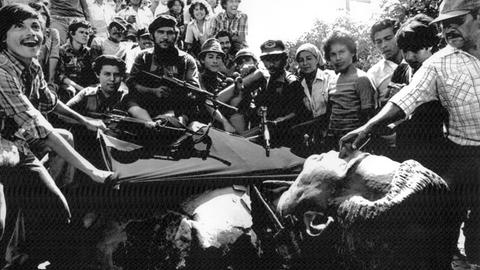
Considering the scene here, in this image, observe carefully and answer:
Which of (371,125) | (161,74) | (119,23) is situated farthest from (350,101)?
(119,23)

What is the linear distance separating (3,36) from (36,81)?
0.38 meters

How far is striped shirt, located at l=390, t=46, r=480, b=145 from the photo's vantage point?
272cm

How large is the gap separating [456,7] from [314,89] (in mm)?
2287

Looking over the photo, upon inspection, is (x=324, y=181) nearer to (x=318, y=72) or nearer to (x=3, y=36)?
(x=3, y=36)

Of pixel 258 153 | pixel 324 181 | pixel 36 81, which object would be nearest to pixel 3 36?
pixel 36 81

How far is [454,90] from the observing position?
8.98 ft

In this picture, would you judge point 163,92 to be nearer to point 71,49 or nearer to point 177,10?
point 71,49

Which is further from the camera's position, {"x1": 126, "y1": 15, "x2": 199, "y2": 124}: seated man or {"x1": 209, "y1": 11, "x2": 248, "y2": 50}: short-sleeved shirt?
{"x1": 209, "y1": 11, "x2": 248, "y2": 50}: short-sleeved shirt

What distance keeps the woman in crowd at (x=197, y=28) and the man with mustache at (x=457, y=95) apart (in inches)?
209

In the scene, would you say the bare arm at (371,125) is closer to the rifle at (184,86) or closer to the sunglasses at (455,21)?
the sunglasses at (455,21)

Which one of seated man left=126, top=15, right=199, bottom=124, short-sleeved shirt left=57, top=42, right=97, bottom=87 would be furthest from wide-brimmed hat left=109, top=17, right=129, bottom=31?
seated man left=126, top=15, right=199, bottom=124

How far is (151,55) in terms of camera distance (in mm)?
5250

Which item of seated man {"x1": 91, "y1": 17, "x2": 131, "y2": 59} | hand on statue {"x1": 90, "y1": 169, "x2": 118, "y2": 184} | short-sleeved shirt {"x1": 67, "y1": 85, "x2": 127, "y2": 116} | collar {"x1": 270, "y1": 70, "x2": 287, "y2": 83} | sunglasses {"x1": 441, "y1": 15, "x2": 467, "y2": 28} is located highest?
sunglasses {"x1": 441, "y1": 15, "x2": 467, "y2": 28}

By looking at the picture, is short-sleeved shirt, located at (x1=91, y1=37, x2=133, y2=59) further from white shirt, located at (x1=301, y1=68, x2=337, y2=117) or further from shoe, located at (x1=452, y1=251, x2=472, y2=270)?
shoe, located at (x1=452, y1=251, x2=472, y2=270)
